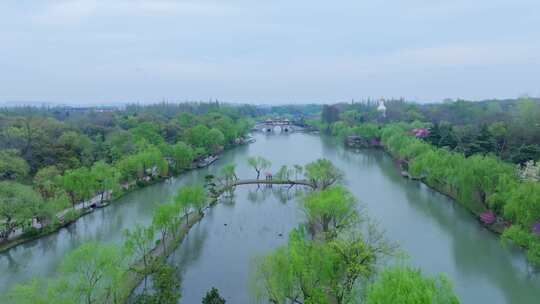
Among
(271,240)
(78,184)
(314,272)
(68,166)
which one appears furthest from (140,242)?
(68,166)

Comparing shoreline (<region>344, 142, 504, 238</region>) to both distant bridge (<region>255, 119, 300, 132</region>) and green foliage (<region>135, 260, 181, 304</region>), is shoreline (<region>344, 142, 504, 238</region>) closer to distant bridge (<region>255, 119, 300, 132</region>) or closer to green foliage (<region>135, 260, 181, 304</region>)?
green foliage (<region>135, 260, 181, 304</region>)

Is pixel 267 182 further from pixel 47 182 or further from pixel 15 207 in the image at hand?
pixel 15 207

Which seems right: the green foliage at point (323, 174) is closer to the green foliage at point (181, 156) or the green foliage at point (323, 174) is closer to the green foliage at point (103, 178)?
the green foliage at point (181, 156)

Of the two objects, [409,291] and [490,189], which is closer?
[409,291]

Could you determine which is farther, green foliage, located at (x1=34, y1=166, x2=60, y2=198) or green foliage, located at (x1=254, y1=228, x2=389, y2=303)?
green foliage, located at (x1=34, y1=166, x2=60, y2=198)

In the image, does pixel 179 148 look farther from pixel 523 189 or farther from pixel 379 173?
pixel 523 189

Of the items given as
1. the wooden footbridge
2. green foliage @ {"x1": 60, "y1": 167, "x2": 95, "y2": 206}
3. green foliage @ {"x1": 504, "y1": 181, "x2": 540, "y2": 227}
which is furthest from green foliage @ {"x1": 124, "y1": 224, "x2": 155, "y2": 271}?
green foliage @ {"x1": 504, "y1": 181, "x2": 540, "y2": 227}
